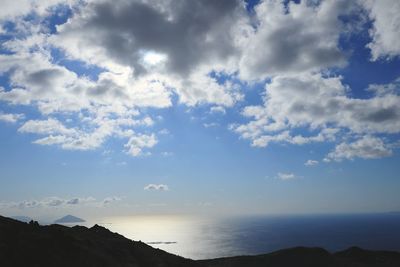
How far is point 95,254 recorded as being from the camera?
48.9 metres

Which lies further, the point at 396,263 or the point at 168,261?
the point at 396,263

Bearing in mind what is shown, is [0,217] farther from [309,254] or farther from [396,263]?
[396,263]

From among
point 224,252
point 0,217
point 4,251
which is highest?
point 0,217

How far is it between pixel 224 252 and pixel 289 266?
435ft

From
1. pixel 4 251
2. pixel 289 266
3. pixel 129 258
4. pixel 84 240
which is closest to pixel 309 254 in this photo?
pixel 289 266

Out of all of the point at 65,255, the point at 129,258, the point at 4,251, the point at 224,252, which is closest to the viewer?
the point at 4,251

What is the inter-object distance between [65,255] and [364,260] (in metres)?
64.4

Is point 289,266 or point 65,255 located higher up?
point 65,255

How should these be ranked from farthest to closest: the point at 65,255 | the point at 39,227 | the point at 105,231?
1. the point at 105,231
2. the point at 39,227
3. the point at 65,255

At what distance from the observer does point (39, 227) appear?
51.5m

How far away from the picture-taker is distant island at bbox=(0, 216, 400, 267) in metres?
43.4

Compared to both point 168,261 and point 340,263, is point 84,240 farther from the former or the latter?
point 340,263

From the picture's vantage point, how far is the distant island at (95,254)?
43375 millimetres

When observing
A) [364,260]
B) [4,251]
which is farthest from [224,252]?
[4,251]
